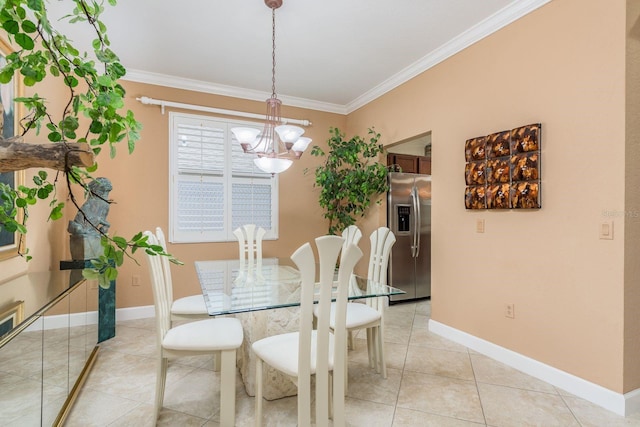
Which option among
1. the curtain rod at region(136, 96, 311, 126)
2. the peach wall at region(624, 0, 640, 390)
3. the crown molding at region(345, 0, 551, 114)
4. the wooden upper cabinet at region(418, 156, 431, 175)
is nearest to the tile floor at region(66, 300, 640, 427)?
the peach wall at region(624, 0, 640, 390)

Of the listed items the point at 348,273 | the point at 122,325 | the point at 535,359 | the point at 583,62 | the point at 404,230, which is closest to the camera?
the point at 348,273

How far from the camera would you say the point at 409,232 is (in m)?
4.41

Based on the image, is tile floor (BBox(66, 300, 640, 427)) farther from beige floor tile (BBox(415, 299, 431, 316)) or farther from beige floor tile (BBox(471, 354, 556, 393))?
beige floor tile (BBox(415, 299, 431, 316))

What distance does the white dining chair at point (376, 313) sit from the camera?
2277mm

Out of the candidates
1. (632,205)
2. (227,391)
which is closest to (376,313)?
(227,391)

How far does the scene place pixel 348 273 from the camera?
1.53 metres

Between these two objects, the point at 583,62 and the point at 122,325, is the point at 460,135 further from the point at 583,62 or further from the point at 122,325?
the point at 122,325

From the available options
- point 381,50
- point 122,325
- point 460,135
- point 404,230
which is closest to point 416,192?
point 404,230

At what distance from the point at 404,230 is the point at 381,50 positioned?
7.15 feet

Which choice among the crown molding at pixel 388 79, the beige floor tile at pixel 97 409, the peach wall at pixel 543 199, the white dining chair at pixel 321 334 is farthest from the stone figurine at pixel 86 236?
the white dining chair at pixel 321 334

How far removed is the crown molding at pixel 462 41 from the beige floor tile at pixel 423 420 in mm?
2823

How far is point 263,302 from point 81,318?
1.46 m

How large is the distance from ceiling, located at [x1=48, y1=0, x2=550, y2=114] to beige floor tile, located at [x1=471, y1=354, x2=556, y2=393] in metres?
2.66

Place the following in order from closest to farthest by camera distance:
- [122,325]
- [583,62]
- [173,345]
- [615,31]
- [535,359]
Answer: [173,345] → [615,31] → [583,62] → [535,359] → [122,325]
